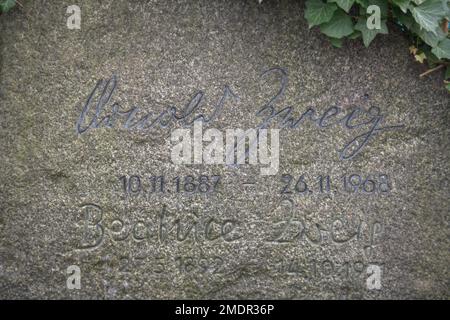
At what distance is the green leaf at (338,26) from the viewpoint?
2467mm

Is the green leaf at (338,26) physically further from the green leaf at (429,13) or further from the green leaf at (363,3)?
the green leaf at (429,13)

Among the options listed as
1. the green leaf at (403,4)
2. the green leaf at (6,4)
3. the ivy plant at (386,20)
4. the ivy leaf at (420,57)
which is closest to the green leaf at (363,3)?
the ivy plant at (386,20)

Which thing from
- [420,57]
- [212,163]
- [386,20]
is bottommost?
[212,163]

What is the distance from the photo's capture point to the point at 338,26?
247 cm

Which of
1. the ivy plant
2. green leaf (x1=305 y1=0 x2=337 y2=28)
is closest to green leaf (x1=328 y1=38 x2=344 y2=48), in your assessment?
the ivy plant

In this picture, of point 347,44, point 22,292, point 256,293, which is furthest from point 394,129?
point 22,292

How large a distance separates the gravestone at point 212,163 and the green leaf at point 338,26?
10 centimetres

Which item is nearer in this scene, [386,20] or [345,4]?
[345,4]

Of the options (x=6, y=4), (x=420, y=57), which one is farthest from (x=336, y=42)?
(x=6, y=4)

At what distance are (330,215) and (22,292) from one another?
1200 mm

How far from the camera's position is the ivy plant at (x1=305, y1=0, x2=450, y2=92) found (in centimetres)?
243

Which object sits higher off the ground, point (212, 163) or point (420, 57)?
point (420, 57)

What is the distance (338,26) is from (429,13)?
32 centimetres

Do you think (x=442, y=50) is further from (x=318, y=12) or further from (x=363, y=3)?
(x=318, y=12)
